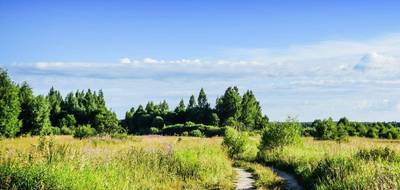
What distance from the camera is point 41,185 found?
11641 mm

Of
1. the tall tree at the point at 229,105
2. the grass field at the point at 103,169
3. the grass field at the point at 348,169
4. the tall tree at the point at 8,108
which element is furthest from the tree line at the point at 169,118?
the grass field at the point at 103,169

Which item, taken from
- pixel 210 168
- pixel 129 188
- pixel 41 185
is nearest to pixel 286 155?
pixel 210 168

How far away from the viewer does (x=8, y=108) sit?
4534 centimetres

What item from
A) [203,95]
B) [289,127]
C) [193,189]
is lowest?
[193,189]

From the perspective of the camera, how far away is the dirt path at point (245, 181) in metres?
17.8

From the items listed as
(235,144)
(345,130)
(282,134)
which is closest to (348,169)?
(282,134)

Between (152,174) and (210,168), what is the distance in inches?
174

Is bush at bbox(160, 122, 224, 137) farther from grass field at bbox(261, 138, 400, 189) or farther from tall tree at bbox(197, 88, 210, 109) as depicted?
grass field at bbox(261, 138, 400, 189)

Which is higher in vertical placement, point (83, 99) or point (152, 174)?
point (83, 99)

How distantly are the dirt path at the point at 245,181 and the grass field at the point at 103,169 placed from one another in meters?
0.51

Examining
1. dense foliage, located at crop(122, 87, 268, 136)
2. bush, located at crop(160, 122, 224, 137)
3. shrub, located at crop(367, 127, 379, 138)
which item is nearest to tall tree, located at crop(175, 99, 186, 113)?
dense foliage, located at crop(122, 87, 268, 136)

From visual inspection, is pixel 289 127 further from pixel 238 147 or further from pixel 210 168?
pixel 210 168

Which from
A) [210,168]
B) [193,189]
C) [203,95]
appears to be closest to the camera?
[193,189]

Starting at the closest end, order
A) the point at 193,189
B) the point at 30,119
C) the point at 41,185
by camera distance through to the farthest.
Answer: the point at 41,185
the point at 193,189
the point at 30,119
